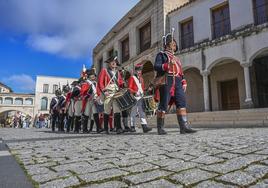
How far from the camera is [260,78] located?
46.1 ft

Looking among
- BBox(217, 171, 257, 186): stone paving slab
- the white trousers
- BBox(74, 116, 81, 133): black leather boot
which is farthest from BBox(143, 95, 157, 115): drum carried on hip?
BBox(217, 171, 257, 186): stone paving slab

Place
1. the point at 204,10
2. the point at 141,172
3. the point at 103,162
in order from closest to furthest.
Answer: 1. the point at 141,172
2. the point at 103,162
3. the point at 204,10

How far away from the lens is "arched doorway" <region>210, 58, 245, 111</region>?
1470 centimetres

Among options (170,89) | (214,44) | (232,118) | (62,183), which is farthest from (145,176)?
(214,44)

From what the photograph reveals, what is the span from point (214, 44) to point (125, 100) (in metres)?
8.78

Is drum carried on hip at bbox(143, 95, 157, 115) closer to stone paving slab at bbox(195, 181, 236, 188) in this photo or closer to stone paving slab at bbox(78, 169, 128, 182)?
stone paving slab at bbox(78, 169, 128, 182)

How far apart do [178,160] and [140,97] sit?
5.09 metres

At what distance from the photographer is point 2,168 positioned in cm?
215

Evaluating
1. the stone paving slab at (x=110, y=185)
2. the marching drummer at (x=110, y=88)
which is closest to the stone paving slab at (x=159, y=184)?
the stone paving slab at (x=110, y=185)

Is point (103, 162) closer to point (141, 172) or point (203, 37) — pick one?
point (141, 172)

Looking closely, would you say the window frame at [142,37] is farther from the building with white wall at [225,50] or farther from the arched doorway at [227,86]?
the arched doorway at [227,86]

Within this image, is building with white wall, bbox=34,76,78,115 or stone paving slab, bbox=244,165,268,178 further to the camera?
building with white wall, bbox=34,76,78,115

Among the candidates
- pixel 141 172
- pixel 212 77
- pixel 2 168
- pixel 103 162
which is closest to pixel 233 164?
pixel 141 172

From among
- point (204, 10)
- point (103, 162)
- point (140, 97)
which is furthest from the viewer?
point (204, 10)
